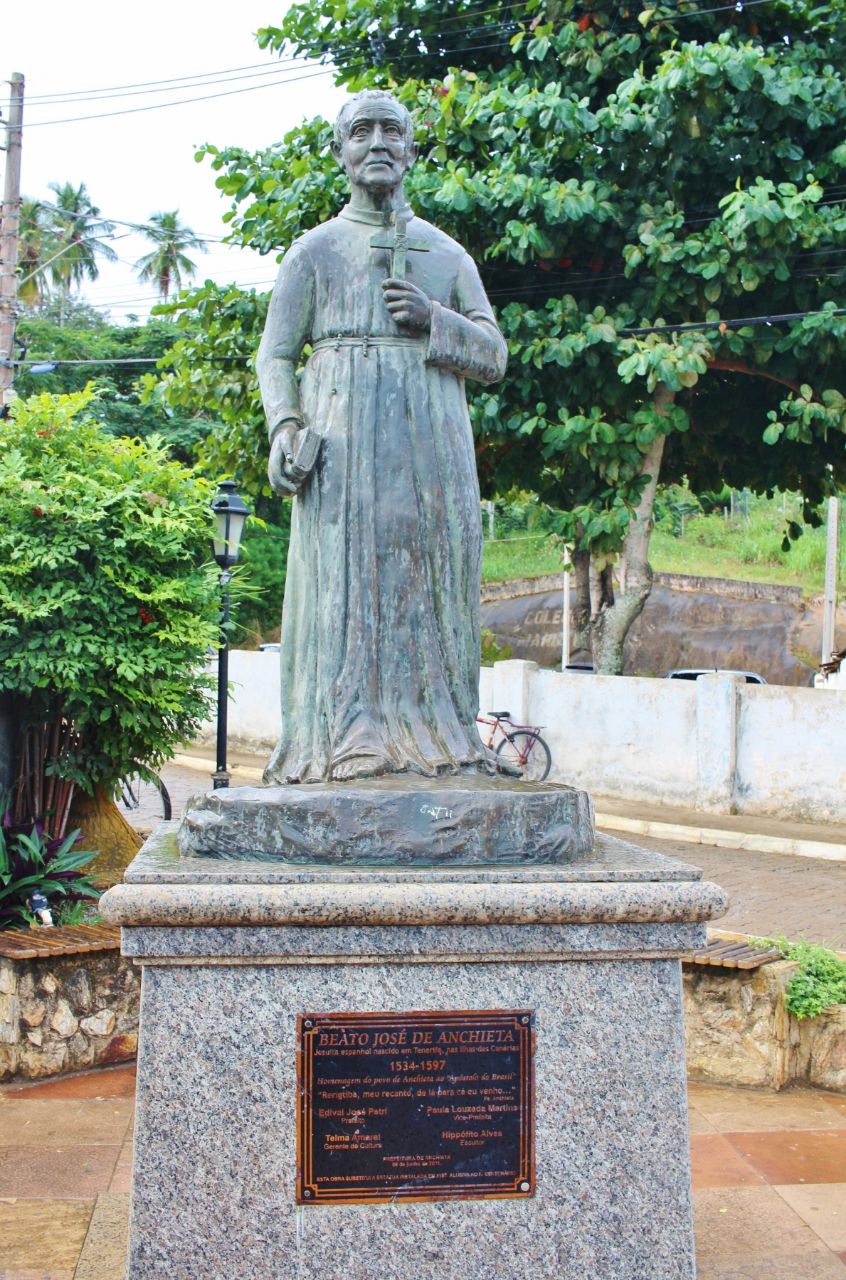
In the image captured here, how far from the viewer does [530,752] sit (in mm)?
14516

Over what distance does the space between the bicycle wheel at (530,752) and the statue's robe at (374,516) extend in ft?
33.5

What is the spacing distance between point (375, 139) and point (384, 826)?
195 cm

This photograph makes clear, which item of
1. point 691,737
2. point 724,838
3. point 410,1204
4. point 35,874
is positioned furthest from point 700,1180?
point 691,737

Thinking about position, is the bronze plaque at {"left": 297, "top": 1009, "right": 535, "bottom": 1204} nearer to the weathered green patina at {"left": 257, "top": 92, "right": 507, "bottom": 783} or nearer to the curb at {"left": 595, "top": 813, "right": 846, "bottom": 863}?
the weathered green patina at {"left": 257, "top": 92, "right": 507, "bottom": 783}

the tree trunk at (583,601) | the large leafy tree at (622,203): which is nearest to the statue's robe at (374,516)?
the large leafy tree at (622,203)

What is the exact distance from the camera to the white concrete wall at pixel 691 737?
496 inches

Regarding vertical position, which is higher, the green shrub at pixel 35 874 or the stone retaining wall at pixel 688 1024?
the green shrub at pixel 35 874

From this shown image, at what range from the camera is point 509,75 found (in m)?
12.9

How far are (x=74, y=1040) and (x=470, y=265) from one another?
3552mm

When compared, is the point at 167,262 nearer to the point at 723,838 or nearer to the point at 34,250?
the point at 34,250

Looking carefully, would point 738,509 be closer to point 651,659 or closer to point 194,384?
point 651,659

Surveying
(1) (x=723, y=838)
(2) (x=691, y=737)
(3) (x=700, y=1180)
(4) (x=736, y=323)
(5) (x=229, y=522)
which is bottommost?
(3) (x=700, y=1180)

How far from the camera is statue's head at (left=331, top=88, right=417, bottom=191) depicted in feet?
12.7

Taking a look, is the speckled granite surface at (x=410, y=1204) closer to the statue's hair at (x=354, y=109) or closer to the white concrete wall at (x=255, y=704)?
the statue's hair at (x=354, y=109)
